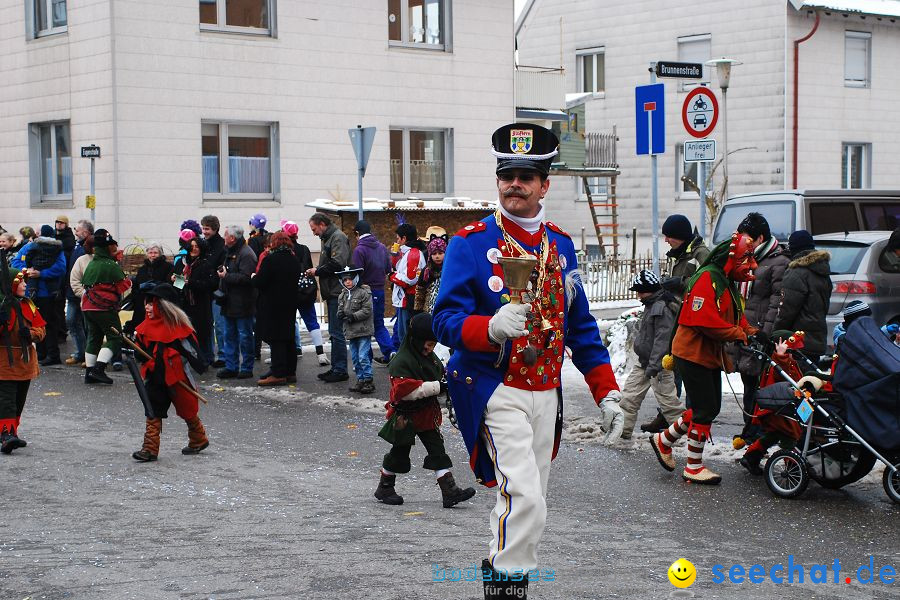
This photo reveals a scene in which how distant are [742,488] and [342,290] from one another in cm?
647

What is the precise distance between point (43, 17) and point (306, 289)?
1254cm

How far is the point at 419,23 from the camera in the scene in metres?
25.4

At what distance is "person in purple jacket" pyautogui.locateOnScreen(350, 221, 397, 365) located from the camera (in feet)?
46.0

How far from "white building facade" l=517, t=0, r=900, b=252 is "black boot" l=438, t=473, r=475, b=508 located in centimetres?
2292

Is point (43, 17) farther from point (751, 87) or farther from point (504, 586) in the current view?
point (504, 586)

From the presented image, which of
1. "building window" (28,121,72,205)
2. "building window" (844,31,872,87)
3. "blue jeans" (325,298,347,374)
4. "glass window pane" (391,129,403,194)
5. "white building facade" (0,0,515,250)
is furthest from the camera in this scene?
"building window" (844,31,872,87)

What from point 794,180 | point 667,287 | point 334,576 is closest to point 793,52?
point 794,180

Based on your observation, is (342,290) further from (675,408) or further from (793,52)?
(793,52)

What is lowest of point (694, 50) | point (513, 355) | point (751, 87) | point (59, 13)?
point (513, 355)

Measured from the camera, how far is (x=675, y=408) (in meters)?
10.1

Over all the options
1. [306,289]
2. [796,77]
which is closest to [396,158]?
[306,289]

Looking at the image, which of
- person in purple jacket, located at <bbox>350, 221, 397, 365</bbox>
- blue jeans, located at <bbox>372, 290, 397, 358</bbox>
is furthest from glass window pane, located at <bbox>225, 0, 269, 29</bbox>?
blue jeans, located at <bbox>372, 290, 397, 358</bbox>

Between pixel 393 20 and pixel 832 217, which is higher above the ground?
pixel 393 20

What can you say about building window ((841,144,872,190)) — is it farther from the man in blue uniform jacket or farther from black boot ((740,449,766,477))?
the man in blue uniform jacket
